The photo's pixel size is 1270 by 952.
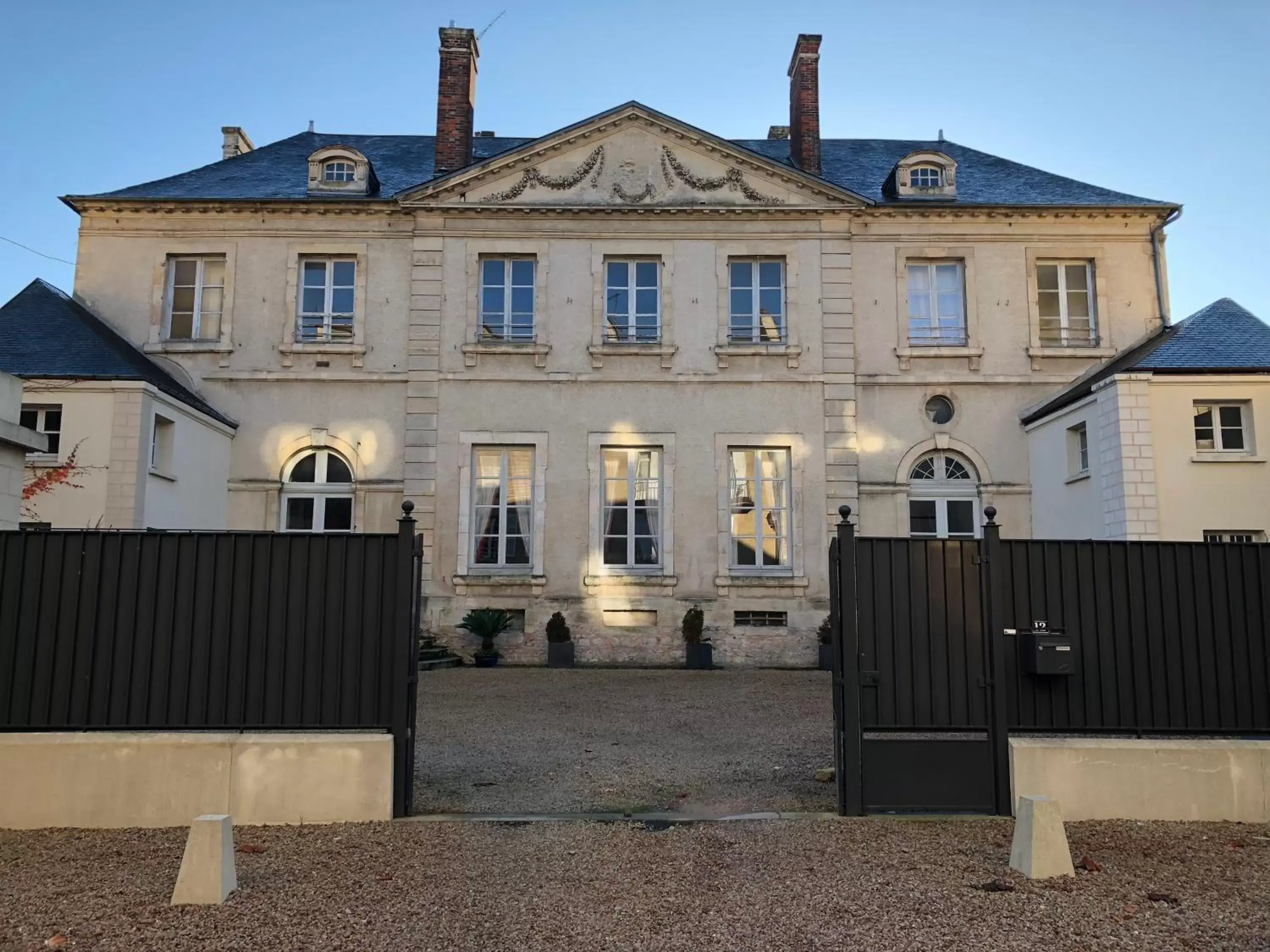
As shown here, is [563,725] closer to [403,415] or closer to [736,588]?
[736,588]

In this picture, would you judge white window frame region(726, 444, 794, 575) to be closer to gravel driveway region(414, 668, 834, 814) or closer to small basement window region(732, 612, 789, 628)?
small basement window region(732, 612, 789, 628)

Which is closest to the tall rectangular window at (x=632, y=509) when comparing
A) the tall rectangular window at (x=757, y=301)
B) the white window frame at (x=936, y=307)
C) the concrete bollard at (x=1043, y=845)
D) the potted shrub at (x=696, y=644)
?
the potted shrub at (x=696, y=644)

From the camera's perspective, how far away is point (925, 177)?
16.9 meters

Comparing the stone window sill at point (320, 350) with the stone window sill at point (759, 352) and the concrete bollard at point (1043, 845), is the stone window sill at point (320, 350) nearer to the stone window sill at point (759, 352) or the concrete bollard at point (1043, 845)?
the stone window sill at point (759, 352)

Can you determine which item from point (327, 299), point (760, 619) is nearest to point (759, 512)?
point (760, 619)

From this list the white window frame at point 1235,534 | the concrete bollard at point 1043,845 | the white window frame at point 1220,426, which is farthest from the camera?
Answer: the white window frame at point 1220,426

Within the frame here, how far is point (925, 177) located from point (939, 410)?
427 cm

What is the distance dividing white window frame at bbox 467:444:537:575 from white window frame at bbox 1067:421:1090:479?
860 centimetres

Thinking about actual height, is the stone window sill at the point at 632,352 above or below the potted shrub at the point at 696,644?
above

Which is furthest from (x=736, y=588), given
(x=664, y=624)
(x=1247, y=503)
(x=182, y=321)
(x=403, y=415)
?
(x=182, y=321)

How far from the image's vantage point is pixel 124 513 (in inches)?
533

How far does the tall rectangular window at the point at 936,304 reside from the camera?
53.8ft

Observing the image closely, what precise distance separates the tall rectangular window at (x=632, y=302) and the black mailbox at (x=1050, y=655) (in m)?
11.0

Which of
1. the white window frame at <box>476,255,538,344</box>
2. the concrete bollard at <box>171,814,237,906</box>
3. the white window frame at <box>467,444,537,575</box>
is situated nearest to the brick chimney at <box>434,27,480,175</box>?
the white window frame at <box>476,255,538,344</box>
